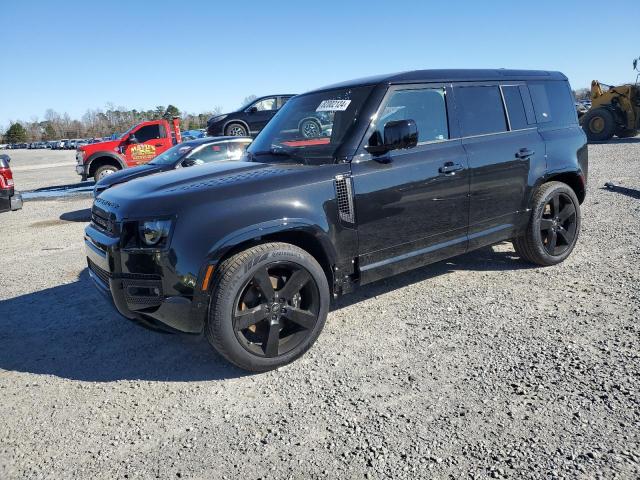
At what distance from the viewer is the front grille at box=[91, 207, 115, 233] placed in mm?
3236

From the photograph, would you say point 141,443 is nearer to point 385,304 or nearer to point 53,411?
point 53,411

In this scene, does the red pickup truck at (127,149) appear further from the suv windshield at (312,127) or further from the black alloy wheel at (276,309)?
the black alloy wheel at (276,309)

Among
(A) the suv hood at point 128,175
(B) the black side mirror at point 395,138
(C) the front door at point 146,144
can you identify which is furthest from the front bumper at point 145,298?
(C) the front door at point 146,144

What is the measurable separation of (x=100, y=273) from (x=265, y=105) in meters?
14.5

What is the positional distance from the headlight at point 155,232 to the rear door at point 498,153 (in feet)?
8.37

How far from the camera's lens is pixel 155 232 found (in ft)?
9.77

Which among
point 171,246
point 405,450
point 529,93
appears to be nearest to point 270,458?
point 405,450

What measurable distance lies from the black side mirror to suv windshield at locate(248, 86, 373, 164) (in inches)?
9.1

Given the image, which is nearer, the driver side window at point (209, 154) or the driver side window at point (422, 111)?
the driver side window at point (422, 111)

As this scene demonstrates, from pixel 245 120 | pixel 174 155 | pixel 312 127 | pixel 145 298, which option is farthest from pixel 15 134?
pixel 145 298

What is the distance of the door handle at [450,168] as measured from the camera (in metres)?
3.92

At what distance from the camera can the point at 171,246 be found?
2.92 meters

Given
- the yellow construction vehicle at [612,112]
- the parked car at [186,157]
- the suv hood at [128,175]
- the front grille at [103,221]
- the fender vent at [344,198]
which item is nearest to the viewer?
the front grille at [103,221]

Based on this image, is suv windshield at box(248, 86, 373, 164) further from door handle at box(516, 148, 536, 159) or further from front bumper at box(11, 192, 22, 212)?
front bumper at box(11, 192, 22, 212)
